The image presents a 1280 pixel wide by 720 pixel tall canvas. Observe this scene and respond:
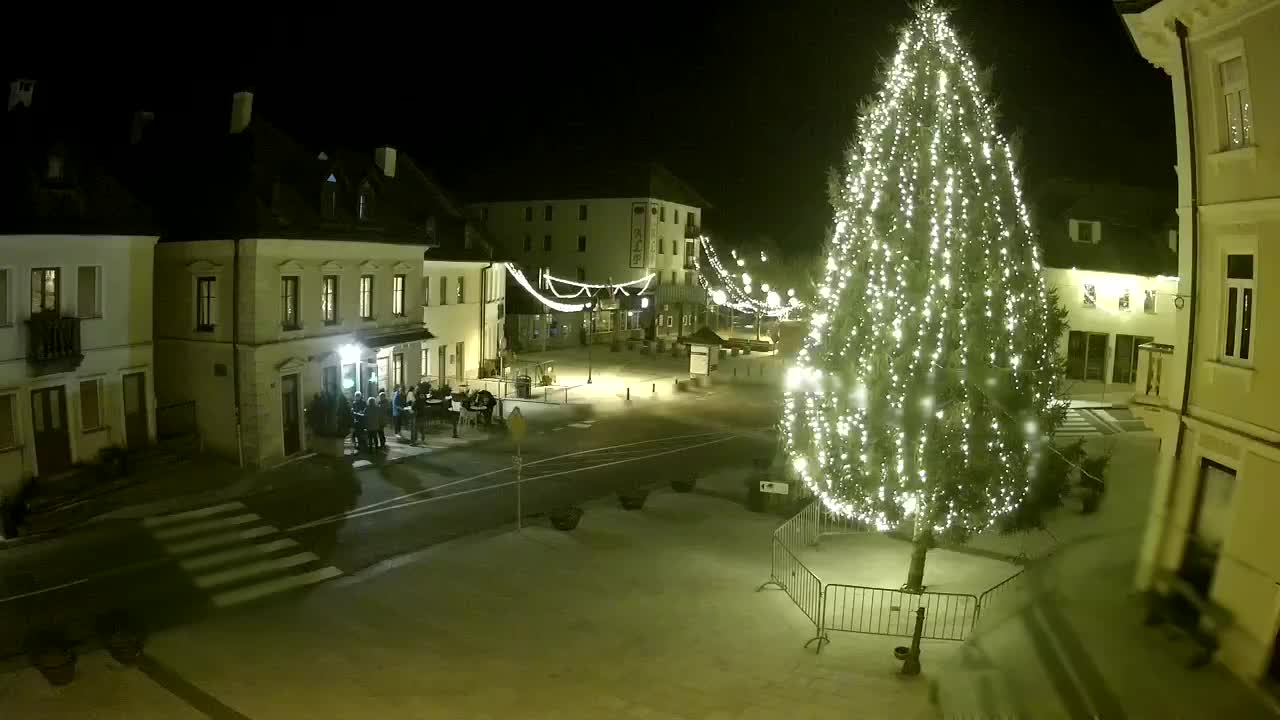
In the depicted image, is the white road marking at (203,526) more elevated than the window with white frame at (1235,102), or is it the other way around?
the window with white frame at (1235,102)

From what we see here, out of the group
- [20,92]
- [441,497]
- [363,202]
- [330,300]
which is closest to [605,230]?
[363,202]

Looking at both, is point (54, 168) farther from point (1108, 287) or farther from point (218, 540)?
point (1108, 287)

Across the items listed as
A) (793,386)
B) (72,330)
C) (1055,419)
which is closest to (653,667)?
(793,386)

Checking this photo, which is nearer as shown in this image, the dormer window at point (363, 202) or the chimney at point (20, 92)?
the chimney at point (20, 92)

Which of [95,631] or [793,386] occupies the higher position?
[793,386]

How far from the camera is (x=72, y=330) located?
71.6 ft

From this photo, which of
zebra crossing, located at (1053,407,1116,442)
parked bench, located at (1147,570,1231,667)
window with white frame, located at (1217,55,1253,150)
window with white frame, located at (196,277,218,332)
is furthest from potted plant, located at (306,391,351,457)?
window with white frame, located at (1217,55,1253,150)

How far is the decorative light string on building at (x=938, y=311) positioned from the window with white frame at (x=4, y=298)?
18.1 meters

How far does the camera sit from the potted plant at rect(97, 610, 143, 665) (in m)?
12.0

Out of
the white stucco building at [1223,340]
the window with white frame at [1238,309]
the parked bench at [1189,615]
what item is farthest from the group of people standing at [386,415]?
the window with white frame at [1238,309]

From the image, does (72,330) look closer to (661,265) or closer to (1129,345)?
(1129,345)

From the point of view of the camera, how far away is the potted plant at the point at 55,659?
11.2 meters

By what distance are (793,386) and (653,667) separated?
5135mm

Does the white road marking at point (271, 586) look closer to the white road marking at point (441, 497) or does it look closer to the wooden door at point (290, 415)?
the white road marking at point (441, 497)
